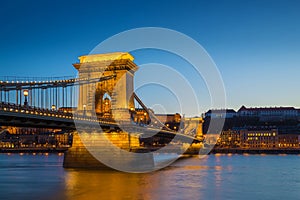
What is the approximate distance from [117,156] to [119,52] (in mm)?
12503

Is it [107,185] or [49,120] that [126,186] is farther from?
[49,120]

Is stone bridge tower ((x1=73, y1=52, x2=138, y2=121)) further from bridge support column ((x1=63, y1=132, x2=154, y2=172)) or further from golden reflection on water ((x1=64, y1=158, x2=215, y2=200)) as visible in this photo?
golden reflection on water ((x1=64, y1=158, x2=215, y2=200))

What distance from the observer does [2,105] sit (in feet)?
84.9

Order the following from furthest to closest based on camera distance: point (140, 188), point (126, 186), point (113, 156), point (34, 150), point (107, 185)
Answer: point (34, 150) → point (113, 156) → point (107, 185) → point (126, 186) → point (140, 188)

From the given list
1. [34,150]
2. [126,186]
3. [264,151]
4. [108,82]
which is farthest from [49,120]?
[34,150]

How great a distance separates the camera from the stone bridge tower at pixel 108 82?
47.1 metres

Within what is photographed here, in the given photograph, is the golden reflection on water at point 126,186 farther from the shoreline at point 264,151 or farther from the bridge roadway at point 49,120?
the shoreline at point 264,151

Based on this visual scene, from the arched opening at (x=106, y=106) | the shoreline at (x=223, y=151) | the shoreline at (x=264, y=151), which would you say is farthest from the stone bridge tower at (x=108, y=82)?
the shoreline at (x=264, y=151)

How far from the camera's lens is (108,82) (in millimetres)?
48094

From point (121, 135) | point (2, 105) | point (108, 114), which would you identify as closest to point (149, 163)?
point (121, 135)

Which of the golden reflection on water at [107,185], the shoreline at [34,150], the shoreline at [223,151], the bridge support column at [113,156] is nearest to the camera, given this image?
the golden reflection on water at [107,185]

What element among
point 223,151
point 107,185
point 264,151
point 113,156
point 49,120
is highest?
point 49,120

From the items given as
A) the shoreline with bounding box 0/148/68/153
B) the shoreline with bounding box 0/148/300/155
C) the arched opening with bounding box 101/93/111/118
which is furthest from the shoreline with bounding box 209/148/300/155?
the arched opening with bounding box 101/93/111/118

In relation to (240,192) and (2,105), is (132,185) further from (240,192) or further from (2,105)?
(2,105)
